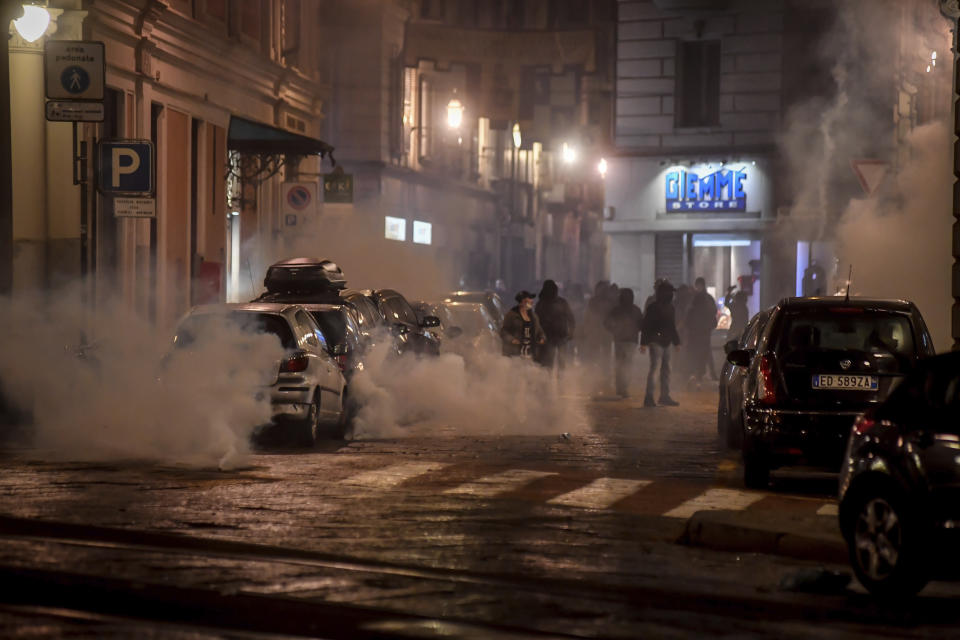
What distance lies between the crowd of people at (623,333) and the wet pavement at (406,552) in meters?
7.65

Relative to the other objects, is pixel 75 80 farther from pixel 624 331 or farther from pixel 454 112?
pixel 454 112

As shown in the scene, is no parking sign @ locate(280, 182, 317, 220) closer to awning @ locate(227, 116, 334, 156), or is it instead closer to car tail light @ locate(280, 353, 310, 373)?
awning @ locate(227, 116, 334, 156)

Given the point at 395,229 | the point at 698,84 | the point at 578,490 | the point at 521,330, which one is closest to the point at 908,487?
the point at 578,490

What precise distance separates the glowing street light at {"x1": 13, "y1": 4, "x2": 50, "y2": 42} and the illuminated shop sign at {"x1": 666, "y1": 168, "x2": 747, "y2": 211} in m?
21.3

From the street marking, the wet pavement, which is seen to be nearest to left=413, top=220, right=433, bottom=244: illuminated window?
the wet pavement

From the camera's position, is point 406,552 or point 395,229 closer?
point 406,552

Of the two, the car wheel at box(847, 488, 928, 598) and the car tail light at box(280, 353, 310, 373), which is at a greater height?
the car tail light at box(280, 353, 310, 373)

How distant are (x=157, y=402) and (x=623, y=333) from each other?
1124cm

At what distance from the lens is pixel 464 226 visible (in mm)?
56844

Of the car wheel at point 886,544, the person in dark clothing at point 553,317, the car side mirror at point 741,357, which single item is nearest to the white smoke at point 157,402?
the car side mirror at point 741,357

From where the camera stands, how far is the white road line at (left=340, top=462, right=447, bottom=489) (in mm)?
12812

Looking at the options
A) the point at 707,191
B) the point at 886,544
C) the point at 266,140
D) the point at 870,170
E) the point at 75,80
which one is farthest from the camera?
the point at 707,191

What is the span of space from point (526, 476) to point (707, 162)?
85.2 feet

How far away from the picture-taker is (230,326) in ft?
51.3
